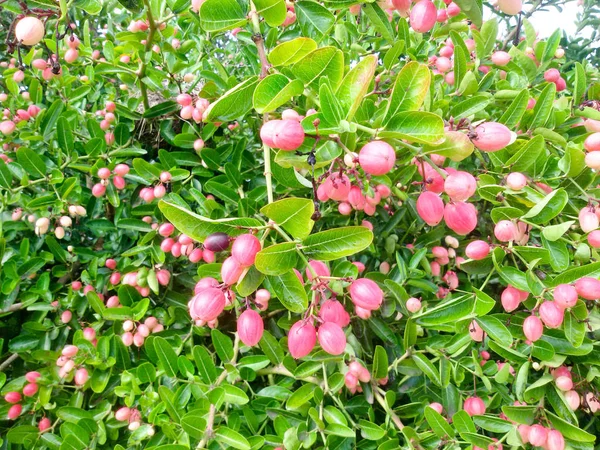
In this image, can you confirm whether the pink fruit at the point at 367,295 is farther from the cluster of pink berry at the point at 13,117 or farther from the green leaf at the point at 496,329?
the cluster of pink berry at the point at 13,117

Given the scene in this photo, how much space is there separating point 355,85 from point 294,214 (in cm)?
21

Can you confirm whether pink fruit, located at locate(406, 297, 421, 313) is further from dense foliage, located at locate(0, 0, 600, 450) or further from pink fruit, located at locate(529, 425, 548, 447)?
pink fruit, located at locate(529, 425, 548, 447)

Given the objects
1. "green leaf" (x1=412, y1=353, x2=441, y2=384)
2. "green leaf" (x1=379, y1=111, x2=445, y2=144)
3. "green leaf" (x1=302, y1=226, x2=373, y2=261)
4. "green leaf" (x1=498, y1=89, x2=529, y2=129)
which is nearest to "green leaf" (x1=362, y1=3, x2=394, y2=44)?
"green leaf" (x1=498, y1=89, x2=529, y2=129)

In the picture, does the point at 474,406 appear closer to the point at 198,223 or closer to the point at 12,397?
the point at 198,223

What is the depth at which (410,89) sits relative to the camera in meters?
0.71

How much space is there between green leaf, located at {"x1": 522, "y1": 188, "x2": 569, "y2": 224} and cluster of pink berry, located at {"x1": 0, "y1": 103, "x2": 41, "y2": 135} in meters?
1.60

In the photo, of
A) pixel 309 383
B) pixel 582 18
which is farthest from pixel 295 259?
pixel 582 18

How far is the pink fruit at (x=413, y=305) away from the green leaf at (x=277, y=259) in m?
0.54

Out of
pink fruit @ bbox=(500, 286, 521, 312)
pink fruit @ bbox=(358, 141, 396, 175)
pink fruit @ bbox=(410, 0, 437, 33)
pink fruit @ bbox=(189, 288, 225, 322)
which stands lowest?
pink fruit @ bbox=(500, 286, 521, 312)

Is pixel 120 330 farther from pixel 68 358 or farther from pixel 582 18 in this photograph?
pixel 582 18

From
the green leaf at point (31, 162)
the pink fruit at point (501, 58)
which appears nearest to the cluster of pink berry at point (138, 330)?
the green leaf at point (31, 162)

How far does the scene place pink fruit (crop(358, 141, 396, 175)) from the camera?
2.15 ft

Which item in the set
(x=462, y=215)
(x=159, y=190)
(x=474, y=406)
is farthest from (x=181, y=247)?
(x=474, y=406)

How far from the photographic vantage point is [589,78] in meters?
1.84
